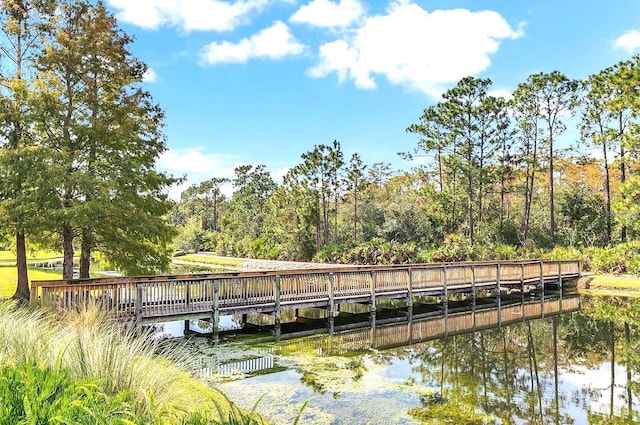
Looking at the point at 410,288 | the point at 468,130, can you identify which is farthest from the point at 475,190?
the point at 410,288

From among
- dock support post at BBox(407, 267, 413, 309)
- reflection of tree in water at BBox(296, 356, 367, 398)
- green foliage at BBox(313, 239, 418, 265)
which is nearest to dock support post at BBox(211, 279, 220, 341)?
reflection of tree in water at BBox(296, 356, 367, 398)

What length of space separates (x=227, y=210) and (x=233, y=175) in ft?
20.0

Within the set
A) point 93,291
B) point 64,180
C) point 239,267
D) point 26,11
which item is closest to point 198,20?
point 26,11

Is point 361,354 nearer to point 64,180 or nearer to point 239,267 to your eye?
point 64,180

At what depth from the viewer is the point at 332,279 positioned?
15.0m

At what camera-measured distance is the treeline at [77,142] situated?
11891mm

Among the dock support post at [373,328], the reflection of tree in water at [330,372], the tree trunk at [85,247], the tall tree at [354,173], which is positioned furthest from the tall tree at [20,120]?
the tall tree at [354,173]

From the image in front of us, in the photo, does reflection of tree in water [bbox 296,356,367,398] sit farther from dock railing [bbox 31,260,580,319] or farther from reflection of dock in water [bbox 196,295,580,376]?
dock railing [bbox 31,260,580,319]

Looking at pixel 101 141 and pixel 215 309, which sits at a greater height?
pixel 101 141

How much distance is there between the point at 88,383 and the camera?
147 inches

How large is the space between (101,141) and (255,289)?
5.69 m

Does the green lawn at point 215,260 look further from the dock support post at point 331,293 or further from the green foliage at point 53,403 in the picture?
the green foliage at point 53,403

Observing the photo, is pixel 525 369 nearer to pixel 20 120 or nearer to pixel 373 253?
pixel 20 120

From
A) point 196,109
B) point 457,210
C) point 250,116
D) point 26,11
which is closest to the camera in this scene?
point 26,11
